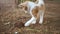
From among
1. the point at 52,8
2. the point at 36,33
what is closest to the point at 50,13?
the point at 52,8

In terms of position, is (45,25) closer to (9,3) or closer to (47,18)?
(47,18)

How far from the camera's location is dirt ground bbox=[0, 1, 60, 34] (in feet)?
4.09

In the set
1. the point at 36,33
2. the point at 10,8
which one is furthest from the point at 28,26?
the point at 10,8

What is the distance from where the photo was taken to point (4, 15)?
126 centimetres

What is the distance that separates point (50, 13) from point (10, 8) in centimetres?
32

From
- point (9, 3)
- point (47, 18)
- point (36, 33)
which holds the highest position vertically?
point (9, 3)

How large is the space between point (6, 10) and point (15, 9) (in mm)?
73

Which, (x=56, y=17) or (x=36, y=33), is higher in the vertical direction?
(x=56, y=17)

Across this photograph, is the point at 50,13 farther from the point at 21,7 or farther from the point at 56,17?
the point at 21,7

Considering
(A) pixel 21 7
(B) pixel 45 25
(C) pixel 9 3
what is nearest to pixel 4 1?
(C) pixel 9 3

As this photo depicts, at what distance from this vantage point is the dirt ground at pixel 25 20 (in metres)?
1.25

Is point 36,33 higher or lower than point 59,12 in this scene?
lower

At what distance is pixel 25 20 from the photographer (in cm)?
126

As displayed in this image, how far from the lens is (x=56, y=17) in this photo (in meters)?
1.26
